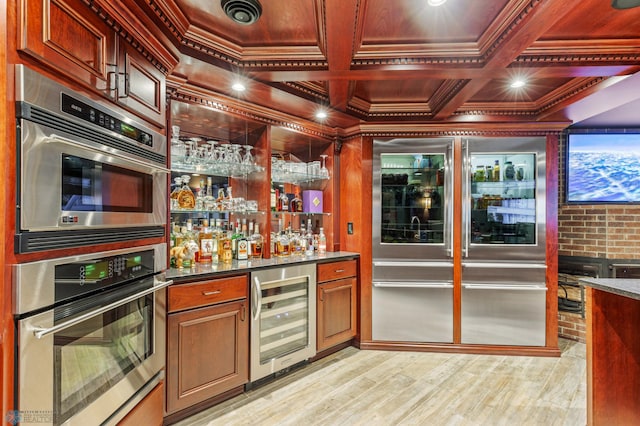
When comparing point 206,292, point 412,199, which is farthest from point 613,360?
point 206,292

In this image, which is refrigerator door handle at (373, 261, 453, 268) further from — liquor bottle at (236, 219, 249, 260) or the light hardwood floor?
liquor bottle at (236, 219, 249, 260)

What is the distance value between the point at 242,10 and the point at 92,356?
166cm

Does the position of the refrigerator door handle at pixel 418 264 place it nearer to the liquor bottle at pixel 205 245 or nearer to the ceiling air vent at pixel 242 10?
the liquor bottle at pixel 205 245

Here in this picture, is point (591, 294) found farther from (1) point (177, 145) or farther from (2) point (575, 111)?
(1) point (177, 145)

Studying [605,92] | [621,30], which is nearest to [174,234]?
[621,30]

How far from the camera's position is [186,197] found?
7.61 ft

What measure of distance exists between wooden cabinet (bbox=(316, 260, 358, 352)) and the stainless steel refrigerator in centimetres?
23

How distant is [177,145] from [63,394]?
1663 millimetres

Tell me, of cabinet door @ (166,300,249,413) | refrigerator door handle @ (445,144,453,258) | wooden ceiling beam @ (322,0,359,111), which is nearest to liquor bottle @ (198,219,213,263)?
cabinet door @ (166,300,249,413)

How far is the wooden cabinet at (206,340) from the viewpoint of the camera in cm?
183

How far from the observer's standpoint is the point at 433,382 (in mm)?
2375

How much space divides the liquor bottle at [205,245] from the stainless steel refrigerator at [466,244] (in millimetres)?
1560

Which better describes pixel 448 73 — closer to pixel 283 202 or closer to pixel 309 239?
pixel 283 202

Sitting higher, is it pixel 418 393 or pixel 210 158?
pixel 210 158
